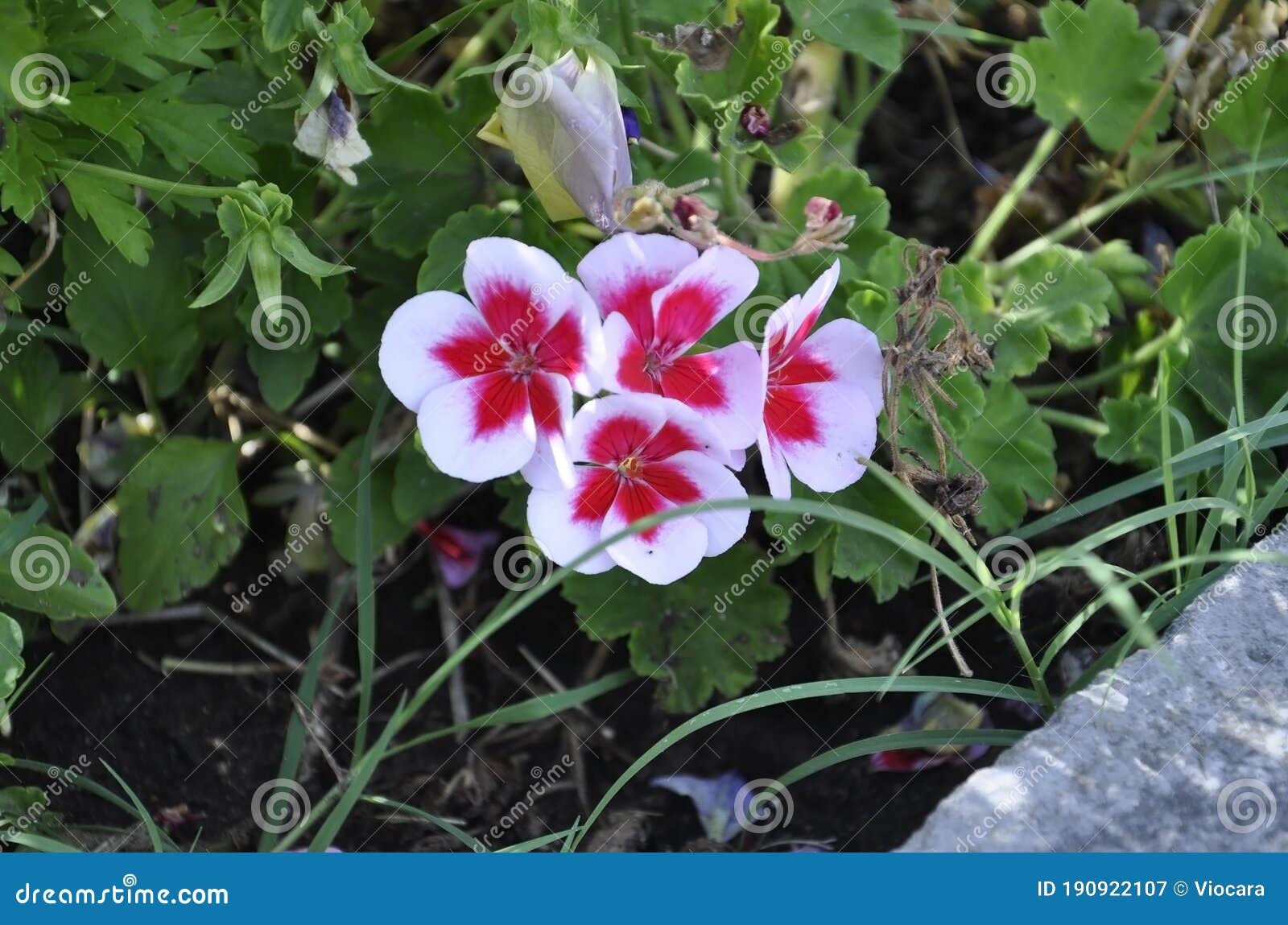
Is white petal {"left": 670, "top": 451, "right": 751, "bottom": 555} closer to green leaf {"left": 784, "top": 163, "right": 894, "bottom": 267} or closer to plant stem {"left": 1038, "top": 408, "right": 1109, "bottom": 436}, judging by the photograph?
green leaf {"left": 784, "top": 163, "right": 894, "bottom": 267}

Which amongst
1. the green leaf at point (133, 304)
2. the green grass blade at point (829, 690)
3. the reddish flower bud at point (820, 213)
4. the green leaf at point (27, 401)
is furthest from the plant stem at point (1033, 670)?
the green leaf at point (27, 401)

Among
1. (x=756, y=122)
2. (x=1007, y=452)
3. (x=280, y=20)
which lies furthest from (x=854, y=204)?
(x=280, y=20)

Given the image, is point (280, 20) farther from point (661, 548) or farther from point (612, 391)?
point (661, 548)

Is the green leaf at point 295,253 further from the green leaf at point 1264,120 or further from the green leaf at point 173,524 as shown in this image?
the green leaf at point 1264,120

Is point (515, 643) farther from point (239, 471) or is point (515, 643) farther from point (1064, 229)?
point (1064, 229)

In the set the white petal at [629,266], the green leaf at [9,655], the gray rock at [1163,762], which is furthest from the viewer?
the green leaf at [9,655]

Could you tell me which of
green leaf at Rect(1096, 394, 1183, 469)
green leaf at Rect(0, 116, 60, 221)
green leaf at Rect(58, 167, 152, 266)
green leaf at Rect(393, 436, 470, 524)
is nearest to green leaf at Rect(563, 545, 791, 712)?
green leaf at Rect(393, 436, 470, 524)
